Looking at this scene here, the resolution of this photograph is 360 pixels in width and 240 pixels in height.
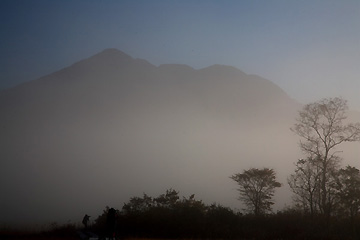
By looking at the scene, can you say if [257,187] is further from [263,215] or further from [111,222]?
[111,222]

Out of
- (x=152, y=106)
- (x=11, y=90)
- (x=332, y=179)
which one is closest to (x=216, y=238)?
(x=332, y=179)

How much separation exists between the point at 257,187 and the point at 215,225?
61.9 ft

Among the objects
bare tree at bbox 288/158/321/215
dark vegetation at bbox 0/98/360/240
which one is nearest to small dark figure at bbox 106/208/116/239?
dark vegetation at bbox 0/98/360/240

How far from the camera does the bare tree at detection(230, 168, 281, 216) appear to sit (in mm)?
47062

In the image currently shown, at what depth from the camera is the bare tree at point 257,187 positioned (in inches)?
1853

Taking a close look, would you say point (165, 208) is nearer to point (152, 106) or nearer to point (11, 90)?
point (152, 106)

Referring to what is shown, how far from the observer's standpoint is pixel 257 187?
49156 millimetres


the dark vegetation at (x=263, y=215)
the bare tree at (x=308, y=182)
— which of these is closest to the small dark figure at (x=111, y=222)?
the dark vegetation at (x=263, y=215)

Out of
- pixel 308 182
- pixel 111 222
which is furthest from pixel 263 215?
pixel 111 222

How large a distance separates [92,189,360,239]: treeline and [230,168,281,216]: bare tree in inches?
285

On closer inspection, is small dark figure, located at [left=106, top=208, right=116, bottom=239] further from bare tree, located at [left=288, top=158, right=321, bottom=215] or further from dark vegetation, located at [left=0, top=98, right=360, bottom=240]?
bare tree, located at [left=288, top=158, right=321, bottom=215]

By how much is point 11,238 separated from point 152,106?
15673 centimetres

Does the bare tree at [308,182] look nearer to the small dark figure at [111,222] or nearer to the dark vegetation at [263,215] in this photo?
the dark vegetation at [263,215]

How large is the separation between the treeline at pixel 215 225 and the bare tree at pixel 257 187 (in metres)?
7.23
